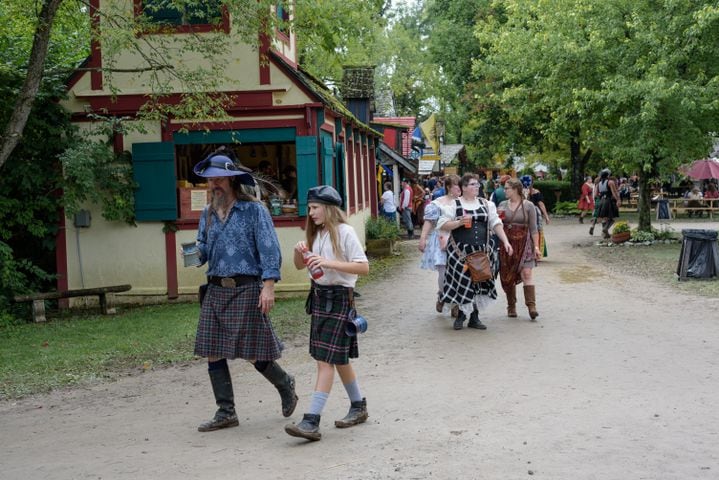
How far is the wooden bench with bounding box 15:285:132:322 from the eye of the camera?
1359 centimetres

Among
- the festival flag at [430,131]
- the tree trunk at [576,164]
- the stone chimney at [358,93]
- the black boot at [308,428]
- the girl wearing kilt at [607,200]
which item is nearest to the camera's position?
the black boot at [308,428]

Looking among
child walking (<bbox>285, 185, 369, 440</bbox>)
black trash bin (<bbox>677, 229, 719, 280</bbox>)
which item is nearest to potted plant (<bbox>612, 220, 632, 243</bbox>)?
black trash bin (<bbox>677, 229, 719, 280</bbox>)

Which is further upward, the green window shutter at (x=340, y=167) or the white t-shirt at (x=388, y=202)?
the green window shutter at (x=340, y=167)

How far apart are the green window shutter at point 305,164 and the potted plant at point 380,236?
7.71 metres

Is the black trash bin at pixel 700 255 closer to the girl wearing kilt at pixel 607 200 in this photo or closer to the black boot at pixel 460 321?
the black boot at pixel 460 321

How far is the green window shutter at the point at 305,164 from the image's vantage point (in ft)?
48.2

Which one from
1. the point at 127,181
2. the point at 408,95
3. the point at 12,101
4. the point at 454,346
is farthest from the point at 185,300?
the point at 408,95

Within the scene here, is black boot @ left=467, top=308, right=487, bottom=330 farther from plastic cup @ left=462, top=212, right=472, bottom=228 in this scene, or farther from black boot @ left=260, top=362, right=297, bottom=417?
black boot @ left=260, top=362, right=297, bottom=417

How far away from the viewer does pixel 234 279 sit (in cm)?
661

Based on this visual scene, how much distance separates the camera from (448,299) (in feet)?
36.3

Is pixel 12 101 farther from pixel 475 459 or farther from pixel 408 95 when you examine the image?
pixel 408 95

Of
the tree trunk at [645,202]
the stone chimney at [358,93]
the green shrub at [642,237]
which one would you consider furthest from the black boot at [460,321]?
the stone chimney at [358,93]

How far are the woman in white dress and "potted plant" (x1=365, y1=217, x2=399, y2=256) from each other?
9.21m

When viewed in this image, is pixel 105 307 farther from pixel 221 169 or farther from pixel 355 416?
pixel 355 416
